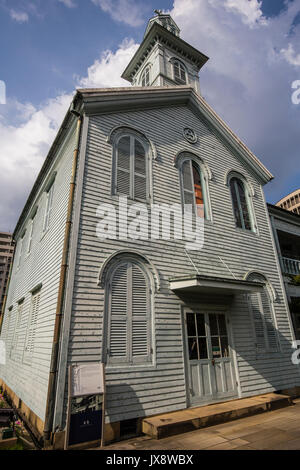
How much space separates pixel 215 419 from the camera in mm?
6281

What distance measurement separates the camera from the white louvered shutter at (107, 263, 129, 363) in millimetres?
6230

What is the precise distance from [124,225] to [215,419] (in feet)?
17.3

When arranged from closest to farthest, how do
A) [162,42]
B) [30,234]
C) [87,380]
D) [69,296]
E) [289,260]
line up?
[87,380] < [69,296] < [30,234] < [289,260] < [162,42]

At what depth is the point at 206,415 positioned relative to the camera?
20.2ft

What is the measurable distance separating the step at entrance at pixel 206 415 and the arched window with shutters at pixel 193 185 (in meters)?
5.76

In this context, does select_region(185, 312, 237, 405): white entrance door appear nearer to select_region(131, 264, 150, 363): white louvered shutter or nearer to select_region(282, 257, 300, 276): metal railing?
select_region(131, 264, 150, 363): white louvered shutter

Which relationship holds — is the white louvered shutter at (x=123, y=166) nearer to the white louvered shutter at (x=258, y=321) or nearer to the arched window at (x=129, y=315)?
the arched window at (x=129, y=315)

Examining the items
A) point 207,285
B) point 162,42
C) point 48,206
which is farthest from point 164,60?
point 207,285

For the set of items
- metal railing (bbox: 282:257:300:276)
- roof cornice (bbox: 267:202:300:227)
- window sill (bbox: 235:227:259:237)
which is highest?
roof cornice (bbox: 267:202:300:227)

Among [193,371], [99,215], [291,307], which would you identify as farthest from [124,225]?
[291,307]

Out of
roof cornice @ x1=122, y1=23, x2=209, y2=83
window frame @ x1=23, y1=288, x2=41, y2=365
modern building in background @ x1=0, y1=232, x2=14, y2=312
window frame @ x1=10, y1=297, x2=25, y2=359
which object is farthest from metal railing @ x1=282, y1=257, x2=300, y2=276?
modern building in background @ x1=0, y1=232, x2=14, y2=312

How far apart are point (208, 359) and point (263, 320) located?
296cm

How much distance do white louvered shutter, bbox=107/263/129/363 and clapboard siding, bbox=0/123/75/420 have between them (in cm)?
137

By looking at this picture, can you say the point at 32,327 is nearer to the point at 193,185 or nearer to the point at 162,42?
the point at 193,185
